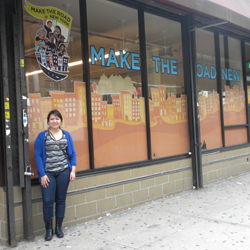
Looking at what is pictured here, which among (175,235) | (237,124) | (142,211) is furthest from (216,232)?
(237,124)

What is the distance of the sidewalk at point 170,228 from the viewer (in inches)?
166

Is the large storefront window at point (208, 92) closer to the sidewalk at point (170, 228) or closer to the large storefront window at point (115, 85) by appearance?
the sidewalk at point (170, 228)

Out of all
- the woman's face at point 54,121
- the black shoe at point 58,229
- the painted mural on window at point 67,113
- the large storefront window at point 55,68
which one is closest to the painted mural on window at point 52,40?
the large storefront window at point 55,68

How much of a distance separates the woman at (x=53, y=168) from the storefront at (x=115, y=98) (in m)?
0.22

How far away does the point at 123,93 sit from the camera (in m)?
6.31

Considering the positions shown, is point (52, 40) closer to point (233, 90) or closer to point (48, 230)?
point (48, 230)

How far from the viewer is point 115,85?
20.3 feet

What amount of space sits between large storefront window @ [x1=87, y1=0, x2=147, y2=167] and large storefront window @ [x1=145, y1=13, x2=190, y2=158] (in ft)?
1.26

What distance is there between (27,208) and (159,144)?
336 cm

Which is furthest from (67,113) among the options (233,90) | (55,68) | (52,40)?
(233,90)

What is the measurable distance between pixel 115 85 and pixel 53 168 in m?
2.34

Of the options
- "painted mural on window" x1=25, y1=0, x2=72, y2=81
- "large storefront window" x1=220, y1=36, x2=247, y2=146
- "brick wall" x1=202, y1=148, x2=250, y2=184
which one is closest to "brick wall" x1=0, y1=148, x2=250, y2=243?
"brick wall" x1=202, y1=148, x2=250, y2=184

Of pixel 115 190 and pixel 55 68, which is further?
pixel 115 190

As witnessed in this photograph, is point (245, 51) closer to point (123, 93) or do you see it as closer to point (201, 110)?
point (201, 110)
